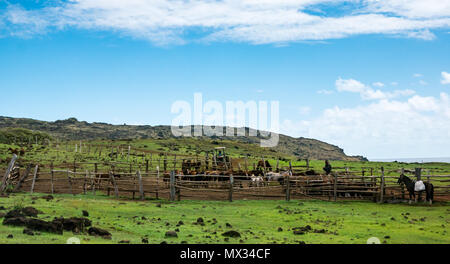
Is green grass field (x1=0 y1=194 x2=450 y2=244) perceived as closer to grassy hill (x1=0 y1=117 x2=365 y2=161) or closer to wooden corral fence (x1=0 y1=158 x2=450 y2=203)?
wooden corral fence (x1=0 y1=158 x2=450 y2=203)

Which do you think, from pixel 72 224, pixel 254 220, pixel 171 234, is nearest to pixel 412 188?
pixel 254 220

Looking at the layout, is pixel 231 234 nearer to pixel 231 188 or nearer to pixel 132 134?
pixel 231 188

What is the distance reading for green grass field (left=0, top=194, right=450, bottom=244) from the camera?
14.6m

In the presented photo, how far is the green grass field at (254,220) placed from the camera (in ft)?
47.9

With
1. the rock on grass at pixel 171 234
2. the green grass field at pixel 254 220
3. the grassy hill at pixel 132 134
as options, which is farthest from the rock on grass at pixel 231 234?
the grassy hill at pixel 132 134

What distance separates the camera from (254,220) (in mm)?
19094

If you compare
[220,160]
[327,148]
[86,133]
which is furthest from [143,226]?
[327,148]

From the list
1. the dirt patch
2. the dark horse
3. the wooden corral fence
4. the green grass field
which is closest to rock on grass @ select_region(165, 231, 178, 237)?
the green grass field

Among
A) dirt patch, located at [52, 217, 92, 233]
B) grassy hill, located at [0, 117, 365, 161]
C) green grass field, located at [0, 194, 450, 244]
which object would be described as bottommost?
green grass field, located at [0, 194, 450, 244]

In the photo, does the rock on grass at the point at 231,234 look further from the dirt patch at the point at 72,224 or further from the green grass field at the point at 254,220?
the dirt patch at the point at 72,224

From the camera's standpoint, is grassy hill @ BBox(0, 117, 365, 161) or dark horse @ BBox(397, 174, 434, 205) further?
grassy hill @ BBox(0, 117, 365, 161)

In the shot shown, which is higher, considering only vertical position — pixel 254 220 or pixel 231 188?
pixel 231 188
